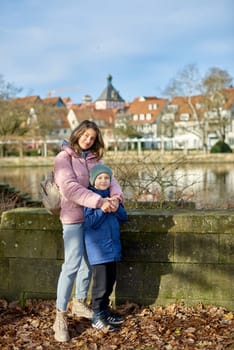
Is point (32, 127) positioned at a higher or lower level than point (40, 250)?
higher

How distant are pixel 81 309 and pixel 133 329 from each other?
0.54 metres

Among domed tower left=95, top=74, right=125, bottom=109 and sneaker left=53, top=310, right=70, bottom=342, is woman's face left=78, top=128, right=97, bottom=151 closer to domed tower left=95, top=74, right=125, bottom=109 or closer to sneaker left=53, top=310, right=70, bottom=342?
sneaker left=53, top=310, right=70, bottom=342

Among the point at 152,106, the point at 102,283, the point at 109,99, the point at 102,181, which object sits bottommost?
the point at 102,283

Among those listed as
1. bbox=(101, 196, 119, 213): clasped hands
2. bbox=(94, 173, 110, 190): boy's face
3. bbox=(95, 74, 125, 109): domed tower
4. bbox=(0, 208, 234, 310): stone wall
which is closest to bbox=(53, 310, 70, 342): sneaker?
bbox=(0, 208, 234, 310): stone wall

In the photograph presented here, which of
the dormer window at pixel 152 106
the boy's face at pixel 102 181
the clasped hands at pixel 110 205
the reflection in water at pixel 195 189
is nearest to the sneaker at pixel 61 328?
the clasped hands at pixel 110 205

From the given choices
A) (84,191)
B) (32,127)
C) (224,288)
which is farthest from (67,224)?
(32,127)

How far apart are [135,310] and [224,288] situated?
85 centimetres

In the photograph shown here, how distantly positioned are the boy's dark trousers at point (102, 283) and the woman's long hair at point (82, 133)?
37.9 inches

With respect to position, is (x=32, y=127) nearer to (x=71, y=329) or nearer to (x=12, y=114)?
(x=12, y=114)

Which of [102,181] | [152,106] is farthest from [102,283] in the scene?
[152,106]

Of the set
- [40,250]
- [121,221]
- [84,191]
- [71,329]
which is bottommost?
[71,329]

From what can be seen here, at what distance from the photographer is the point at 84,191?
12.7 feet

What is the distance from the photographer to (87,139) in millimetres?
4117

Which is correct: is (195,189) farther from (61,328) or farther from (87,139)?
(61,328)
